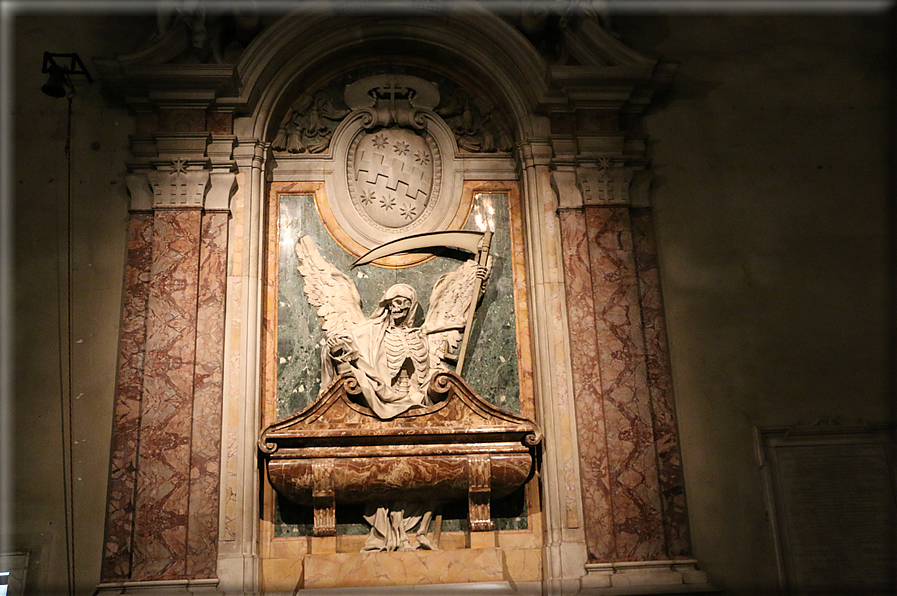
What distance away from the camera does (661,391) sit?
633cm

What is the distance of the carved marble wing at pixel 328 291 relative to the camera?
657 cm

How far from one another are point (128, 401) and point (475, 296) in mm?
2673

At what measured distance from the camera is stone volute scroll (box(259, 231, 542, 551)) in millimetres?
5934

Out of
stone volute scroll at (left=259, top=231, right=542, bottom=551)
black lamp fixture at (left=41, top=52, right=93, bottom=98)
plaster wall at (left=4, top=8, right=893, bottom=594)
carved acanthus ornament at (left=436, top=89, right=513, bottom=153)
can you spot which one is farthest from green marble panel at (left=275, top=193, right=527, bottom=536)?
black lamp fixture at (left=41, top=52, right=93, bottom=98)

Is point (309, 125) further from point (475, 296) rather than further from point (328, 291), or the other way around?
point (475, 296)

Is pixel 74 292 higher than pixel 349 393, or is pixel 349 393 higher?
pixel 74 292

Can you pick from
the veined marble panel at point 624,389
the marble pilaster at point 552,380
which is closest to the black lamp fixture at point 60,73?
the marble pilaster at point 552,380

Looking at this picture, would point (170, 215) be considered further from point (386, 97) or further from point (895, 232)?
point (895, 232)

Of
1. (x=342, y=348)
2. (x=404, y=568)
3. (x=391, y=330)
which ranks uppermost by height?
(x=391, y=330)

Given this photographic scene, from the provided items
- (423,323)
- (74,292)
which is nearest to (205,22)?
(74,292)

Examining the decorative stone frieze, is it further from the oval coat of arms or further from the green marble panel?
the oval coat of arms

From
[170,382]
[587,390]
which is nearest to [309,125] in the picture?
[170,382]

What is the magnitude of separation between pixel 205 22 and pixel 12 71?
5.47ft

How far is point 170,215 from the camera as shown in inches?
253
